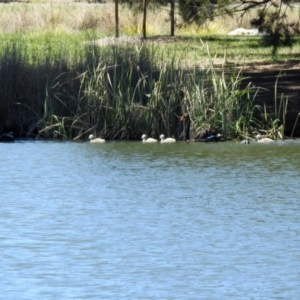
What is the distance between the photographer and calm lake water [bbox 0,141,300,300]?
9672 millimetres

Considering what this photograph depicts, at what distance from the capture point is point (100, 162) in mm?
17109

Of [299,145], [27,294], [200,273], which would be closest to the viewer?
[27,294]

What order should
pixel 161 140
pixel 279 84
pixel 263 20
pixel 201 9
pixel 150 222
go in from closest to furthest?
1. pixel 150 222
2. pixel 161 140
3. pixel 279 84
4. pixel 201 9
5. pixel 263 20

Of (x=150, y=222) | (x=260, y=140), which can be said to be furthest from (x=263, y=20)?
(x=150, y=222)

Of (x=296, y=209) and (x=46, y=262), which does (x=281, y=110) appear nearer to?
(x=296, y=209)

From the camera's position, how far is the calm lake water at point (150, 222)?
31.7 feet

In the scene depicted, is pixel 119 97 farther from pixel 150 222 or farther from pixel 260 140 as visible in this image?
pixel 150 222

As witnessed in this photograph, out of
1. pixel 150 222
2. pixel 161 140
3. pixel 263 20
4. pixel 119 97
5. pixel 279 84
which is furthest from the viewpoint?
pixel 263 20

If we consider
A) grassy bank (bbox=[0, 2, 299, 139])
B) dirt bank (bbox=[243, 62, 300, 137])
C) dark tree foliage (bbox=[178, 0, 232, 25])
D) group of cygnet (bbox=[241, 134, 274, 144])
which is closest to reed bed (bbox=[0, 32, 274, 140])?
grassy bank (bbox=[0, 2, 299, 139])

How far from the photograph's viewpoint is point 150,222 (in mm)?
12273

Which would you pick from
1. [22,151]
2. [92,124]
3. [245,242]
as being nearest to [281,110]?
[92,124]

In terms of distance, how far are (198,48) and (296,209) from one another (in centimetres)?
1665

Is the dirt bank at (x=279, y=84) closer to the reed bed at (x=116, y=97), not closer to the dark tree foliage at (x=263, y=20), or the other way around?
the dark tree foliage at (x=263, y=20)

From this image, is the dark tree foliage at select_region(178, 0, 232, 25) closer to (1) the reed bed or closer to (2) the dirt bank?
(2) the dirt bank
